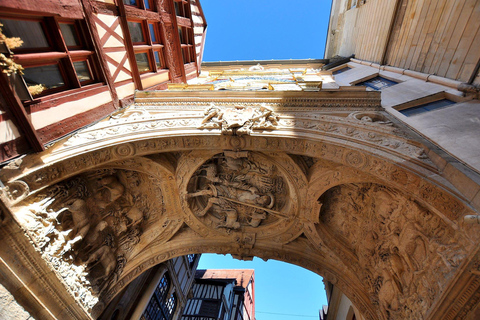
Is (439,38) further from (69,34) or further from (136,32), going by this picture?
(69,34)

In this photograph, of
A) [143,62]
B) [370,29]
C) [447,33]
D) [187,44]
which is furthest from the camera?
[187,44]

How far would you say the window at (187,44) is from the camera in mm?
11289

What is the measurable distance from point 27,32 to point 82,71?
146 cm

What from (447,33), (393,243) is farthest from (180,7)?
(393,243)

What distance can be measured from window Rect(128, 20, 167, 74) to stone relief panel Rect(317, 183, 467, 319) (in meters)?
7.71

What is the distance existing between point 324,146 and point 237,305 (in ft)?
69.9

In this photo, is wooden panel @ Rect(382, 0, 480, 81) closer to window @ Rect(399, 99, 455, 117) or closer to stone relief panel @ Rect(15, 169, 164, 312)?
window @ Rect(399, 99, 455, 117)

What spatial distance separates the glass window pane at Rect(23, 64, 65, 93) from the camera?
4.54 meters

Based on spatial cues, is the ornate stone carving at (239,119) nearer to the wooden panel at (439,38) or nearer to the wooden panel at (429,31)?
the wooden panel at (439,38)

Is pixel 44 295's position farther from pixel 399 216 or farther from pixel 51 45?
pixel 399 216

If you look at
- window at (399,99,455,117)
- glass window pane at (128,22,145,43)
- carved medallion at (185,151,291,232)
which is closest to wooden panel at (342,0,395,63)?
window at (399,99,455,117)

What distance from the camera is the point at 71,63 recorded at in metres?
5.18

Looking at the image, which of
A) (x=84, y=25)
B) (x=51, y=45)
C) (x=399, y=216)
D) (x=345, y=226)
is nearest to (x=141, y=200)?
(x=51, y=45)

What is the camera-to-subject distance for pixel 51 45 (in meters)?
4.94
